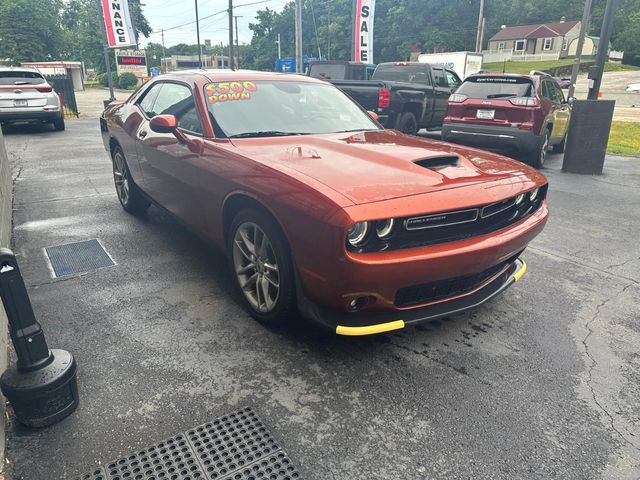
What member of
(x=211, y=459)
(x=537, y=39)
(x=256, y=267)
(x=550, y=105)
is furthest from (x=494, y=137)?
(x=537, y=39)

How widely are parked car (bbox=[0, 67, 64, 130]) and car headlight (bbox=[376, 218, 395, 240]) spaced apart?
1267 centimetres

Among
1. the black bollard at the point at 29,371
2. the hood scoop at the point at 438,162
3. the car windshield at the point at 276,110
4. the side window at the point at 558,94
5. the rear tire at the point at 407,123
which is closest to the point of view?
the black bollard at the point at 29,371

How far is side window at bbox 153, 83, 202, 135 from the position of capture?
378 cm

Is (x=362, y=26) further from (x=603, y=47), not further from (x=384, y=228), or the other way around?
(x=384, y=228)

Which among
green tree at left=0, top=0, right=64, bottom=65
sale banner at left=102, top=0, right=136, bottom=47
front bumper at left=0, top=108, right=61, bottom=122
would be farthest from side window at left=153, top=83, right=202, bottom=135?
green tree at left=0, top=0, right=64, bottom=65

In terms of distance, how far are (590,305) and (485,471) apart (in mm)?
2130

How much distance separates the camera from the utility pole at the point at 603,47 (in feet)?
26.9

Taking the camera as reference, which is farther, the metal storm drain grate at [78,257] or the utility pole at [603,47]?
the utility pole at [603,47]

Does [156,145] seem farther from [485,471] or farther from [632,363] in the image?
[632,363]

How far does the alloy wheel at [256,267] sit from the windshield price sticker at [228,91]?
1.21 m

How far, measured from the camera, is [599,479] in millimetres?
2027

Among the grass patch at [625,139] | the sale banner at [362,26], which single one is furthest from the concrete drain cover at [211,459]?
the sale banner at [362,26]

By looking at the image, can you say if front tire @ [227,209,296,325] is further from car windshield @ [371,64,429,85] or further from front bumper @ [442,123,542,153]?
car windshield @ [371,64,429,85]

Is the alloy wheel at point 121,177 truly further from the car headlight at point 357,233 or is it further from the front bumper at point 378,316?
the car headlight at point 357,233
